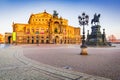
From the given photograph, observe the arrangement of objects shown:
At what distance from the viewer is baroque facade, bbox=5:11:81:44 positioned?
73.6 metres

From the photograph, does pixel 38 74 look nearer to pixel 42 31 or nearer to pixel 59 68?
pixel 59 68

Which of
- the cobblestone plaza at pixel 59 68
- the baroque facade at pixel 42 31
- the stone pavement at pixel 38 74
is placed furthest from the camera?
the baroque facade at pixel 42 31

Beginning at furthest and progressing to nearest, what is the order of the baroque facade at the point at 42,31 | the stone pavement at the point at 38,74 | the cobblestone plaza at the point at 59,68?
the baroque facade at the point at 42,31 < the cobblestone plaza at the point at 59,68 < the stone pavement at the point at 38,74

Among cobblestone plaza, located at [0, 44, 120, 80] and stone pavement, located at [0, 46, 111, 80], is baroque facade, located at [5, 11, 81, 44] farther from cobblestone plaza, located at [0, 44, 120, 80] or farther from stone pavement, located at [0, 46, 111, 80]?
stone pavement, located at [0, 46, 111, 80]

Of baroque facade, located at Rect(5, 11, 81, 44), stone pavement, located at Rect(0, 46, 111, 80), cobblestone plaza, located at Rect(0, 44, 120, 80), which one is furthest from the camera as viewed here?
baroque facade, located at Rect(5, 11, 81, 44)

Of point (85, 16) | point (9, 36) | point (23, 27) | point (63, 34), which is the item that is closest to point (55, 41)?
point (63, 34)

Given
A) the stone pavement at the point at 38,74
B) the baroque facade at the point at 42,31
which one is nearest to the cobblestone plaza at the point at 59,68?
the stone pavement at the point at 38,74

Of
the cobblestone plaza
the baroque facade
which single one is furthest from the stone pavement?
the baroque facade

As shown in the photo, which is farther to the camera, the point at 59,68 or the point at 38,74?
the point at 59,68

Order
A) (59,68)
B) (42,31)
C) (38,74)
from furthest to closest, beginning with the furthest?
1. (42,31)
2. (59,68)
3. (38,74)

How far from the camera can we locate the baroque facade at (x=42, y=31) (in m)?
73.6

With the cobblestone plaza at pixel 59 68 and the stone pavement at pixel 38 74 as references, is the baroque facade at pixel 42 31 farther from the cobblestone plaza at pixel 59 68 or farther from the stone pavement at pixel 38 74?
the stone pavement at pixel 38 74

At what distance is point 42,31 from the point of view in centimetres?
7638

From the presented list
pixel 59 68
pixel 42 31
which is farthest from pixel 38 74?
pixel 42 31
